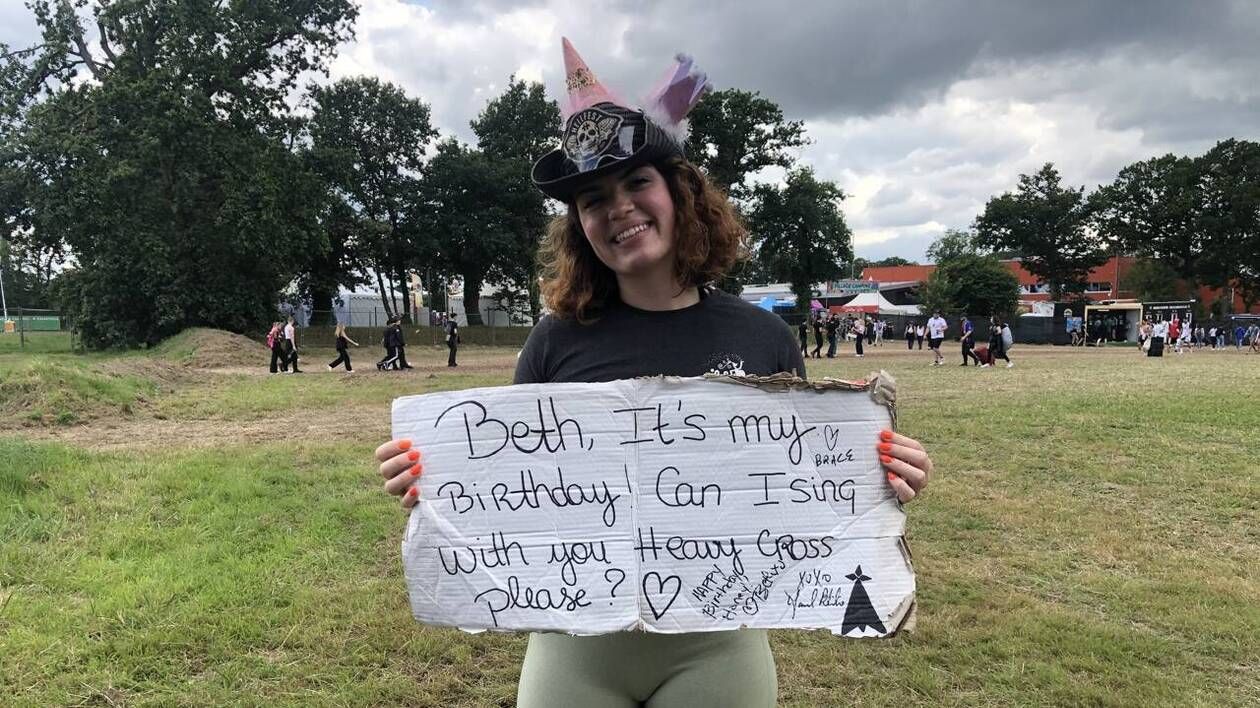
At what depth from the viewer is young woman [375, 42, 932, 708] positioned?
1.70 m

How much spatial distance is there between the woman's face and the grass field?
8.15ft

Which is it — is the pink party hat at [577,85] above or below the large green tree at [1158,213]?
below

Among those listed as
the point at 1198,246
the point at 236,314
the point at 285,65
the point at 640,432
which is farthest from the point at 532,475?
the point at 1198,246

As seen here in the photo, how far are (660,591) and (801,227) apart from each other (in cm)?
5183

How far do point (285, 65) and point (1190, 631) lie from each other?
38125 millimetres

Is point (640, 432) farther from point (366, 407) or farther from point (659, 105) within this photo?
point (366, 407)

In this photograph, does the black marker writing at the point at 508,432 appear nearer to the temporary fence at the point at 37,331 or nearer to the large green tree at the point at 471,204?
the temporary fence at the point at 37,331

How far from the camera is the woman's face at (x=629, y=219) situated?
180cm

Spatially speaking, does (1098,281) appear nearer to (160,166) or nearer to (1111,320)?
(1111,320)

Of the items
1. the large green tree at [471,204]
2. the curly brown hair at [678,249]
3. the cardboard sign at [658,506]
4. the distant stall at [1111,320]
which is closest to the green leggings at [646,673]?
the cardboard sign at [658,506]

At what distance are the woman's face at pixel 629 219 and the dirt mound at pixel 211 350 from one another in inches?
960

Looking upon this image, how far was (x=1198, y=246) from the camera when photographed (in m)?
62.8

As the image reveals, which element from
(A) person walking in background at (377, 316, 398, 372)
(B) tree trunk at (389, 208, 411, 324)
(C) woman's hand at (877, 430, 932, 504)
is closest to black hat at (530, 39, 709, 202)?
(C) woman's hand at (877, 430, 932, 504)

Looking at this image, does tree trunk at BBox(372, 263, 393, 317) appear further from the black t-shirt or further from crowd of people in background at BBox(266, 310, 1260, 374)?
the black t-shirt
